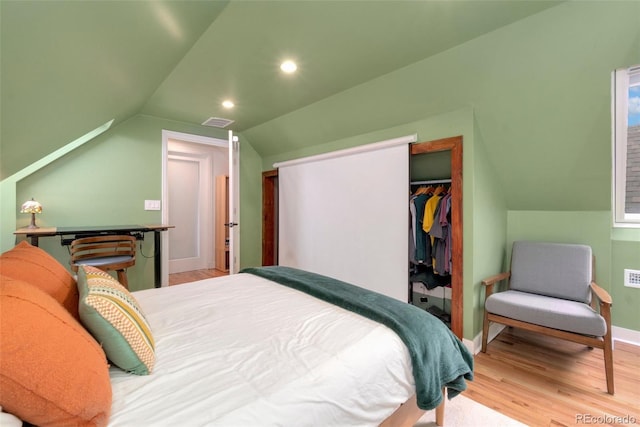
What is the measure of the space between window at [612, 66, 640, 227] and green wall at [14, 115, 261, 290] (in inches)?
172

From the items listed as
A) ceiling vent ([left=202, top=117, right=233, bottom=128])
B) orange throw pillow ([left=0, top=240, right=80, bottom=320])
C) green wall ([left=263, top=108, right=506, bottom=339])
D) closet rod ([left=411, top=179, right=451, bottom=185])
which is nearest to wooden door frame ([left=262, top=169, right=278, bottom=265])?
ceiling vent ([left=202, top=117, right=233, bottom=128])

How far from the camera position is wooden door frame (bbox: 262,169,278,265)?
4629 mm

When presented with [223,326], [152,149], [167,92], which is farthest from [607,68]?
[152,149]

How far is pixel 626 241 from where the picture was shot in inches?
96.7

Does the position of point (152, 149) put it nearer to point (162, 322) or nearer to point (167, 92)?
point (167, 92)

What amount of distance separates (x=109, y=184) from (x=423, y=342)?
363 centimetres

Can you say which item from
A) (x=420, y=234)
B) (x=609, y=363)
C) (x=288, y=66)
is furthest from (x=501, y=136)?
(x=288, y=66)

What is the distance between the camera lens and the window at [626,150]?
7.15ft

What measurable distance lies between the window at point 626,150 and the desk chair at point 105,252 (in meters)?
4.28

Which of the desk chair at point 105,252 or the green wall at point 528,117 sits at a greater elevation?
the green wall at point 528,117

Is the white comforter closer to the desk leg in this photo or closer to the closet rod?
the desk leg

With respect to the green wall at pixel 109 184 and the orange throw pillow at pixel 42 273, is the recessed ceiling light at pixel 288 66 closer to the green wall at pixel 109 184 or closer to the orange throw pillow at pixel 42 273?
the orange throw pillow at pixel 42 273

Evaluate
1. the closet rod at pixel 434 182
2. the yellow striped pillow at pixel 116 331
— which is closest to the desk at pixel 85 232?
the yellow striped pillow at pixel 116 331

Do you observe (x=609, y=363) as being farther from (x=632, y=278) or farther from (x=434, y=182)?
(x=434, y=182)
